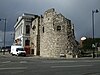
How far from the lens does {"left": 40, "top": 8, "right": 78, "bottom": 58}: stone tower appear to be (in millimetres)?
51812

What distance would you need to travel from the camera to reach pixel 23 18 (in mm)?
Answer: 86125

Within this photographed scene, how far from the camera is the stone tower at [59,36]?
51812mm

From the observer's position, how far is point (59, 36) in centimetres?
5247

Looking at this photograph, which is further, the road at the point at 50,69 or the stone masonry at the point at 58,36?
the stone masonry at the point at 58,36

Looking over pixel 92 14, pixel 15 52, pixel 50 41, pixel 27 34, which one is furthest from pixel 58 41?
pixel 27 34

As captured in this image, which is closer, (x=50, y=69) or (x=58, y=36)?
Answer: (x=50, y=69)

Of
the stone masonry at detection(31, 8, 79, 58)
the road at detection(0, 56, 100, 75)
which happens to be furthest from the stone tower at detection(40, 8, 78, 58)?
the road at detection(0, 56, 100, 75)

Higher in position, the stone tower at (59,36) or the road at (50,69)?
the stone tower at (59,36)

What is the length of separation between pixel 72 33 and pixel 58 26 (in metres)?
3.10

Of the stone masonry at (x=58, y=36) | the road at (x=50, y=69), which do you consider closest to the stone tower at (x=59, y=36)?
the stone masonry at (x=58, y=36)

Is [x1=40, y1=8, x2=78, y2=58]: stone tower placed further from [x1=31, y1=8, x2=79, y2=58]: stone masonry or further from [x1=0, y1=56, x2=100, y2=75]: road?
[x1=0, y1=56, x2=100, y2=75]: road

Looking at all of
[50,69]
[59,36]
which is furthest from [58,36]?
[50,69]

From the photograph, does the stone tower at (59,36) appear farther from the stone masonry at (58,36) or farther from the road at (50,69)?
the road at (50,69)

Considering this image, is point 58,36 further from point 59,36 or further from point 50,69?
point 50,69
